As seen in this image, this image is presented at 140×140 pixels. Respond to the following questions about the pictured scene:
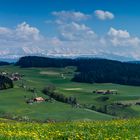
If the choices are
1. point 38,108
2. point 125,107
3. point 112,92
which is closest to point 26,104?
point 38,108

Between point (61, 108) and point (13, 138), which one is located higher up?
point (13, 138)

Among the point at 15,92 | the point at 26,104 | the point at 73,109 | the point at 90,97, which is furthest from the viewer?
the point at 90,97

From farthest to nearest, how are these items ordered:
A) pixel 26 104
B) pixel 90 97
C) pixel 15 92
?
pixel 90 97
pixel 15 92
pixel 26 104

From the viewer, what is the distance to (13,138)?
14406 millimetres

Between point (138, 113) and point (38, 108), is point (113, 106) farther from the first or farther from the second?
point (38, 108)

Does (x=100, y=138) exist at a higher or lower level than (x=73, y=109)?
higher

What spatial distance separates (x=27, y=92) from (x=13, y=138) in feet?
456

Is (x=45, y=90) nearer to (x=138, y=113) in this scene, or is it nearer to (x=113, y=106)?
(x=113, y=106)

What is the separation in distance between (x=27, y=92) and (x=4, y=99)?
13718 millimetres

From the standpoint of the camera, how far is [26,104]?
133m

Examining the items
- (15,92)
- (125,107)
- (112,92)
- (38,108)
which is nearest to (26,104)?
(38,108)

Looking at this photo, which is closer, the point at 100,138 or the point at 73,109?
the point at 100,138

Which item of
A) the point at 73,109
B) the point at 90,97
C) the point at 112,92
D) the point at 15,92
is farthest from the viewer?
the point at 112,92

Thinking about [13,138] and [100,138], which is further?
[100,138]
